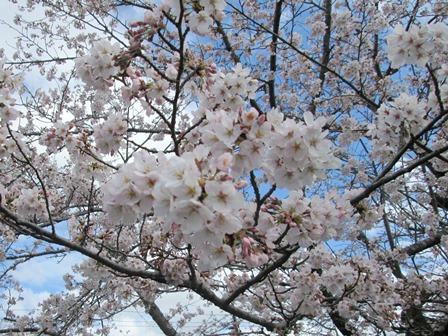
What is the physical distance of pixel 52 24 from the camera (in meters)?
7.59

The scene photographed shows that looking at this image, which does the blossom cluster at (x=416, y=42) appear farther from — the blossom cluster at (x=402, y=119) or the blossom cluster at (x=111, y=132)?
the blossom cluster at (x=111, y=132)

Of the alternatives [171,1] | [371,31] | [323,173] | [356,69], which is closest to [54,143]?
[171,1]

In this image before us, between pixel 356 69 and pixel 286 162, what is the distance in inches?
183

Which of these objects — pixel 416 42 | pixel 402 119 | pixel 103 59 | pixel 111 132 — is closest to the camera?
pixel 103 59

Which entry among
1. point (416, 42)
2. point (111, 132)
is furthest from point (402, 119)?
point (111, 132)

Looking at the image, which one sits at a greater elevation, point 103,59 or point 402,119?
point 103,59

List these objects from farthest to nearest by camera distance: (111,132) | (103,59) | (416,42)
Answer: (416,42) < (111,132) < (103,59)

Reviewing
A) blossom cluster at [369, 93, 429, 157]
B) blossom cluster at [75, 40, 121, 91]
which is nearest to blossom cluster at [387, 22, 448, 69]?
blossom cluster at [369, 93, 429, 157]

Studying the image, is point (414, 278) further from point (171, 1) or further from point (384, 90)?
point (171, 1)

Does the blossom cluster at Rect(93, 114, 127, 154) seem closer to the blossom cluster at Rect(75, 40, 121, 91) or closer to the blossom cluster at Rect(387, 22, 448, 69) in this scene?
the blossom cluster at Rect(75, 40, 121, 91)

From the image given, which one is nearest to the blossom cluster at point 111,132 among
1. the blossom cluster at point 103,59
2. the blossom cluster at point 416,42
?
the blossom cluster at point 103,59

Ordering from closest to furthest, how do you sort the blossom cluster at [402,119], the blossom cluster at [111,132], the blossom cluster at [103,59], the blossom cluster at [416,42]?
the blossom cluster at [103,59]
the blossom cluster at [111,132]
the blossom cluster at [416,42]
the blossom cluster at [402,119]

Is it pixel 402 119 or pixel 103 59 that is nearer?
pixel 103 59

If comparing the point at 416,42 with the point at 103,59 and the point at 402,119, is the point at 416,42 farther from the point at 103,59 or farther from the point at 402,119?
the point at 103,59
